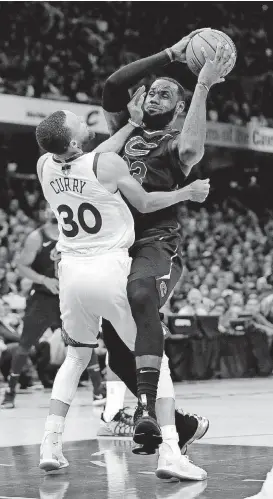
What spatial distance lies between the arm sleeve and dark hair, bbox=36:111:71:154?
21.2 inches

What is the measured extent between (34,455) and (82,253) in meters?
1.56

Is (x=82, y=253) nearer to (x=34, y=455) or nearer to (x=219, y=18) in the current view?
(x=34, y=455)

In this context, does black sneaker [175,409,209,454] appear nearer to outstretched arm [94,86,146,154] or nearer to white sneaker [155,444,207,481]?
white sneaker [155,444,207,481]

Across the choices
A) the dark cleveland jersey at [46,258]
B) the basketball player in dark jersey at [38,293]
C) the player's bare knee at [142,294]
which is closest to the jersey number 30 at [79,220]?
the player's bare knee at [142,294]

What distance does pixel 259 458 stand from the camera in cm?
534

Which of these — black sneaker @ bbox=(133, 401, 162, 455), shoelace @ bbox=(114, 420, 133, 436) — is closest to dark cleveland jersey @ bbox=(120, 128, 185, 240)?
black sneaker @ bbox=(133, 401, 162, 455)

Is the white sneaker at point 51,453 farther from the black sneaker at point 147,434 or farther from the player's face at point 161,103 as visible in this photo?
the player's face at point 161,103

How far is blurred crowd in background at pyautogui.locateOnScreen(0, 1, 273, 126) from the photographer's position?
2002 cm

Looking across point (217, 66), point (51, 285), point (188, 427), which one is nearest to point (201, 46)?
point (217, 66)

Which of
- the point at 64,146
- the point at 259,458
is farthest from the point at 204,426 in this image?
the point at 64,146

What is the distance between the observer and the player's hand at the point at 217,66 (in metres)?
4.97

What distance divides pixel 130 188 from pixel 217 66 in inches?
34.3

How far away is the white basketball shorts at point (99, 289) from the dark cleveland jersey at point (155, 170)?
35 centimetres

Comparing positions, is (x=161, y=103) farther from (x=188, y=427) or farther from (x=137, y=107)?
(x=188, y=427)
